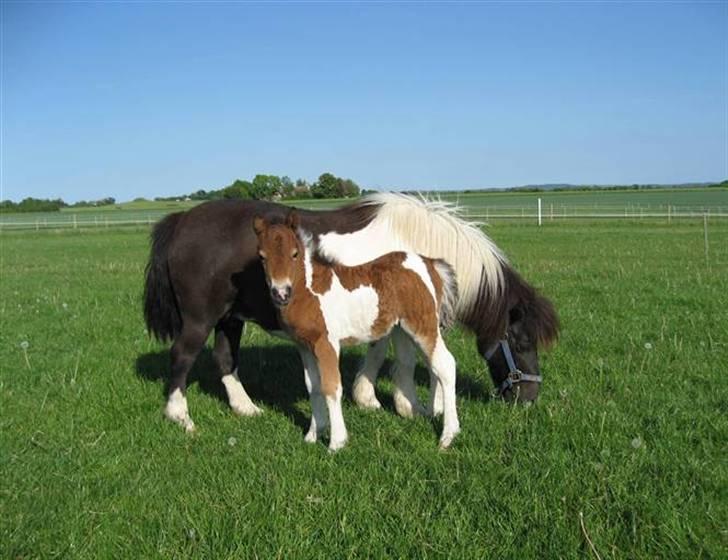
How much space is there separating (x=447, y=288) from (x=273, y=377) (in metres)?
2.87

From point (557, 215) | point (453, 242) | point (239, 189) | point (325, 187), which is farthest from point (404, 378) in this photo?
point (557, 215)

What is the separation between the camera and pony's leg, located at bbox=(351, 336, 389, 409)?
593 cm

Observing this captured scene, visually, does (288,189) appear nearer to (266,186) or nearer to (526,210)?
(266,186)

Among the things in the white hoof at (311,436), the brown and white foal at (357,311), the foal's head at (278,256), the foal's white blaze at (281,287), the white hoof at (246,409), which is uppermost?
the foal's head at (278,256)

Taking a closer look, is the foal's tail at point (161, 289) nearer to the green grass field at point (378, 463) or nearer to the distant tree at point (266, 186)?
the green grass field at point (378, 463)

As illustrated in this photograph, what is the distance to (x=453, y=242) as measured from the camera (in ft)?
18.7

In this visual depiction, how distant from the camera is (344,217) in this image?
238 inches

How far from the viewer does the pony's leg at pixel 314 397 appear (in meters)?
5.11

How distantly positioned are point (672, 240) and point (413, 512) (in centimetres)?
2325

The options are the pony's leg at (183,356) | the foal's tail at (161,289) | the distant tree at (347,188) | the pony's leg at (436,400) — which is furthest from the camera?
the distant tree at (347,188)

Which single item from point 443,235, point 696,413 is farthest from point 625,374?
point 443,235

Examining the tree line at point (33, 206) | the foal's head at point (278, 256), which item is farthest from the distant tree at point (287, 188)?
the tree line at point (33, 206)

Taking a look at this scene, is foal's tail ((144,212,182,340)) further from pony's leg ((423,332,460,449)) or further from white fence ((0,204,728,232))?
white fence ((0,204,728,232))

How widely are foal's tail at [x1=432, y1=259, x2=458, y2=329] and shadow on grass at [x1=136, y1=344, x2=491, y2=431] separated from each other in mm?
962
